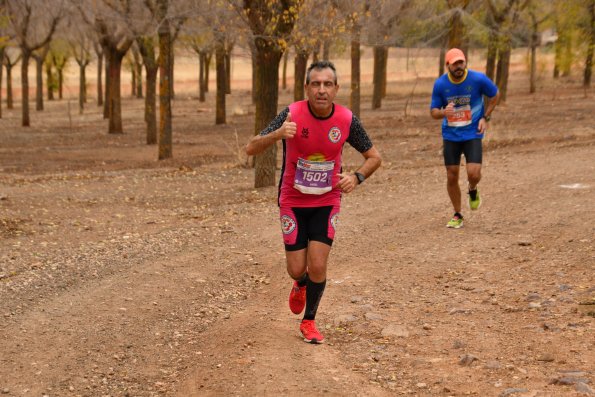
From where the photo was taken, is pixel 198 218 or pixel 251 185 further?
pixel 251 185

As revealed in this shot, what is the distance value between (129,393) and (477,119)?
5858 millimetres

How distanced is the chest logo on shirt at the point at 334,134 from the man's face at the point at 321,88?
0.16m

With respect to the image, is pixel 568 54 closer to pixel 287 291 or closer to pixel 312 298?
pixel 287 291

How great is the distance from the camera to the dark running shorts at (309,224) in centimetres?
609

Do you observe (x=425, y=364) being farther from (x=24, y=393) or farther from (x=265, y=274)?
(x=265, y=274)

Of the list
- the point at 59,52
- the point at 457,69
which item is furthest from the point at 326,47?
the point at 59,52

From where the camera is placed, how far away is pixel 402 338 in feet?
20.7

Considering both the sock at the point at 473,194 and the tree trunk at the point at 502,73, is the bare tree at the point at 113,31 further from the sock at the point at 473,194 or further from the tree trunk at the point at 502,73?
the sock at the point at 473,194

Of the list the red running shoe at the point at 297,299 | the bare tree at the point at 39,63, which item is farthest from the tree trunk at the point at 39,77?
the red running shoe at the point at 297,299

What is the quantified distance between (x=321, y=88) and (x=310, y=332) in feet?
5.79

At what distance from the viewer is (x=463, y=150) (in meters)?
10.1

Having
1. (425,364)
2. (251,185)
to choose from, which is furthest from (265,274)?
(251,185)

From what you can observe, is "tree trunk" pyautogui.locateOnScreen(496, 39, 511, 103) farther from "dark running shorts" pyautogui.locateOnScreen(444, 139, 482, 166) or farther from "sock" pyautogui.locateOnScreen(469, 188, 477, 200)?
"dark running shorts" pyautogui.locateOnScreen(444, 139, 482, 166)

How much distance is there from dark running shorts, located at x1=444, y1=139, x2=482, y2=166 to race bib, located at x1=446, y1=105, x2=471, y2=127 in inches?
9.4
